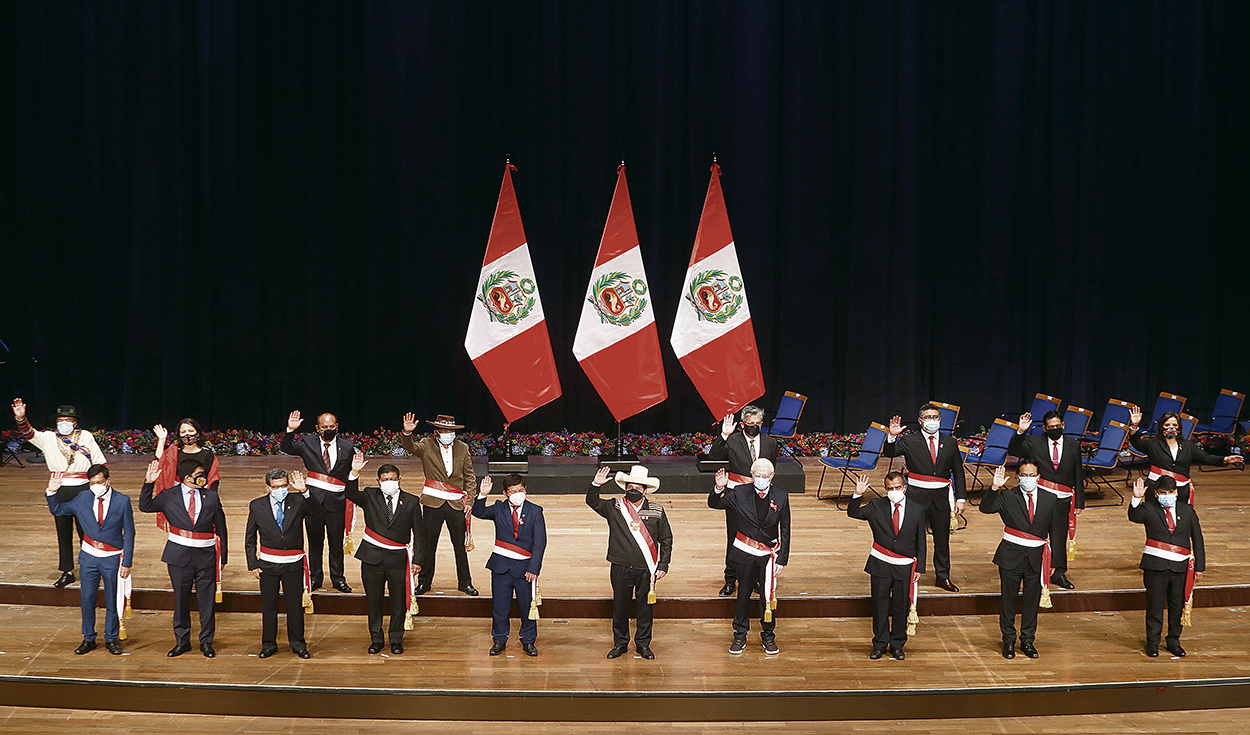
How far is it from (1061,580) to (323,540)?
5.35 metres

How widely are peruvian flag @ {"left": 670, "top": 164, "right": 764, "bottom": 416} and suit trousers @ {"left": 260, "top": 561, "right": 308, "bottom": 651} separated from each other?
15.3 feet

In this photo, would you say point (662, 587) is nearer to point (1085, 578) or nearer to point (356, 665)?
point (356, 665)

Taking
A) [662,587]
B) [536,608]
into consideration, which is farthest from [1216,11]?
[536,608]

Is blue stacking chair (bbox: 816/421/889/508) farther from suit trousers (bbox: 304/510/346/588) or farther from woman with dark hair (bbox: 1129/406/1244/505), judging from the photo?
suit trousers (bbox: 304/510/346/588)

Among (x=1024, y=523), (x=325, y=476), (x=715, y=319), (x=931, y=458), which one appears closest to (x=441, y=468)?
(x=325, y=476)

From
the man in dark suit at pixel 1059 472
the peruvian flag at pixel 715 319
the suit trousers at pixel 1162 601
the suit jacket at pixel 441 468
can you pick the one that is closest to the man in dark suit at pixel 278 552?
the suit jacket at pixel 441 468

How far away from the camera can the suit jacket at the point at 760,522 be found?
20.1 ft

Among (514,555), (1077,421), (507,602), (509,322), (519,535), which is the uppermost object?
(509,322)

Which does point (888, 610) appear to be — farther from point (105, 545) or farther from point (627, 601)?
point (105, 545)

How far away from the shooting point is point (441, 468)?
271 inches

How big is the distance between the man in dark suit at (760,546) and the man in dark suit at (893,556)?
1.61 ft

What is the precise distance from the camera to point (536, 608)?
240 inches

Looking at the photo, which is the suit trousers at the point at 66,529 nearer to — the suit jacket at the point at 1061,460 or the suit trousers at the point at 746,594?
the suit trousers at the point at 746,594

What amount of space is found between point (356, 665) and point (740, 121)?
811cm
